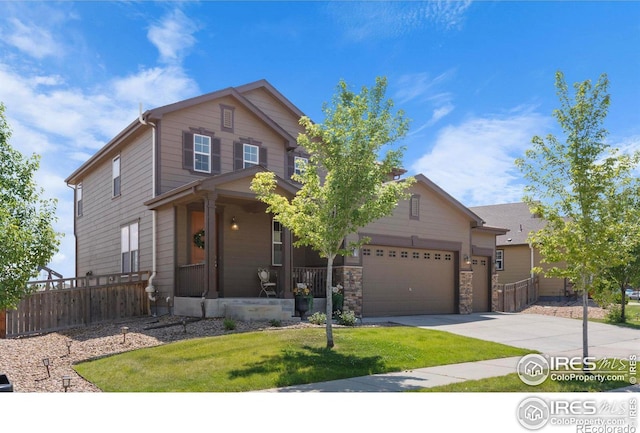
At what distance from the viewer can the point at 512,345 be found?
45.6ft

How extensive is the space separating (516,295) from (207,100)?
16.5 metres

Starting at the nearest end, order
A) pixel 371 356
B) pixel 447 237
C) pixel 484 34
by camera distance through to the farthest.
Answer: pixel 371 356 < pixel 484 34 < pixel 447 237

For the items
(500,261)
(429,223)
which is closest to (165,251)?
(429,223)

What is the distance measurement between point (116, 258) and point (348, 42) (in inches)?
488

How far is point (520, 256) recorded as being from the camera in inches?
1172

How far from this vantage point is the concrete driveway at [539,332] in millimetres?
13695

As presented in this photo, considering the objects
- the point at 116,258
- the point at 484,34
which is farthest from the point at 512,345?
the point at 116,258

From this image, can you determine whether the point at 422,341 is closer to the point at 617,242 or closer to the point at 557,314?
the point at 617,242

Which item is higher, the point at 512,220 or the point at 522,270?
the point at 512,220

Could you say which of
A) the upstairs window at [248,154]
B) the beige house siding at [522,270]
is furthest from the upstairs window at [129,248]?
the beige house siding at [522,270]

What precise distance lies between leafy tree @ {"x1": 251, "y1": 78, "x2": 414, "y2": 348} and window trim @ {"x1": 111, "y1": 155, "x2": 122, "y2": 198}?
10.1m

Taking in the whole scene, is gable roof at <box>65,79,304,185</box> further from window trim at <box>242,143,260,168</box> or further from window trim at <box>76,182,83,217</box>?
window trim at <box>76,182,83,217</box>

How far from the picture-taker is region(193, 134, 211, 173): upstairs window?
58.0 feet

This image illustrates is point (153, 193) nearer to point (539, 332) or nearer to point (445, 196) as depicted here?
point (445, 196)
